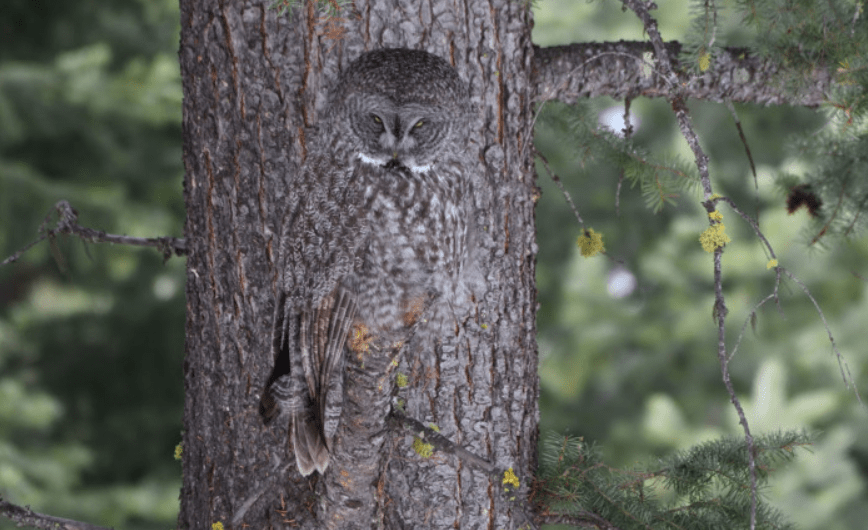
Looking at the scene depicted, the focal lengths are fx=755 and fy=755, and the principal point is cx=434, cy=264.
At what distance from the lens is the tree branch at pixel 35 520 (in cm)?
166

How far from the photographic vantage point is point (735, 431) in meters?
4.03

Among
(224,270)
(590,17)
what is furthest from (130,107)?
(590,17)

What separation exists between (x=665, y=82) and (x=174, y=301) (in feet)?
12.2

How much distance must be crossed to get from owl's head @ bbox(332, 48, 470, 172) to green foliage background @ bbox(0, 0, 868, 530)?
2340mm

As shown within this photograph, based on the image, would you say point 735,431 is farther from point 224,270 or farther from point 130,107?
point 130,107

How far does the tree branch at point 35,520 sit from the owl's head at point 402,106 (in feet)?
3.44

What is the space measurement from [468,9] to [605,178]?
436 cm

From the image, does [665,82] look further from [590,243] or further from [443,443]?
[443,443]

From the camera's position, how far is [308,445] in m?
1.52

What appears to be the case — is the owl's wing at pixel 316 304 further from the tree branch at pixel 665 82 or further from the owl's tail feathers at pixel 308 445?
the tree branch at pixel 665 82

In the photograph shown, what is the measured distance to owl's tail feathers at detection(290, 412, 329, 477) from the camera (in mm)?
1513

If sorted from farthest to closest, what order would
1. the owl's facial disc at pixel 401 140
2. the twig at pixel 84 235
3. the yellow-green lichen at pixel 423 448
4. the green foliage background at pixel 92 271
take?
the green foliage background at pixel 92 271, the twig at pixel 84 235, the yellow-green lichen at pixel 423 448, the owl's facial disc at pixel 401 140

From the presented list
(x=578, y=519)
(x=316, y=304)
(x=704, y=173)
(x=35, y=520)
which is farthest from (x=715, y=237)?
(x=35, y=520)

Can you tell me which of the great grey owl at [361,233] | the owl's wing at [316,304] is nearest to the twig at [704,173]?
the great grey owl at [361,233]
